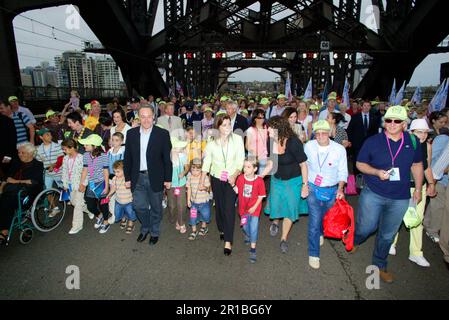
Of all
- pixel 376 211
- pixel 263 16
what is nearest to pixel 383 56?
pixel 263 16

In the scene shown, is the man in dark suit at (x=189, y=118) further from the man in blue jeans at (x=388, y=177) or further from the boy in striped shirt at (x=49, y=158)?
the man in blue jeans at (x=388, y=177)

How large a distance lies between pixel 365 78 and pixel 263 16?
9.14 metres

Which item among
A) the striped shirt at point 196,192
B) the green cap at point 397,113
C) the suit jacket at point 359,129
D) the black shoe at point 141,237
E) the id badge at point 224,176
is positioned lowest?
the black shoe at point 141,237

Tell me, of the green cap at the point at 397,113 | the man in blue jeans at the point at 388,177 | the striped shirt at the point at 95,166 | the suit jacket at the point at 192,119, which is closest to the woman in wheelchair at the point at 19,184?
the striped shirt at the point at 95,166

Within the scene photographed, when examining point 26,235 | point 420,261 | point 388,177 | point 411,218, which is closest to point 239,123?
point 388,177

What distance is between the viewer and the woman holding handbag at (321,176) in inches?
145

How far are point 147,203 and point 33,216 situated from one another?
1.97 m

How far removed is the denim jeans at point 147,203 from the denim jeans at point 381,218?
9.90 ft

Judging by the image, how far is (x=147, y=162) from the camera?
4211 millimetres

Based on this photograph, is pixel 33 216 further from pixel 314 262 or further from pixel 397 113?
pixel 397 113

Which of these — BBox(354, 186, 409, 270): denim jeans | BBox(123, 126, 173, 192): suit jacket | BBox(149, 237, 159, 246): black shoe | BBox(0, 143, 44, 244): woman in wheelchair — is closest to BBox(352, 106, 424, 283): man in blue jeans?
BBox(354, 186, 409, 270): denim jeans

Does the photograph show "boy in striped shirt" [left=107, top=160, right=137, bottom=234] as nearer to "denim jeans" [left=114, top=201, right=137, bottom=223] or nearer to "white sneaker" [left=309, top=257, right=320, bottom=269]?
"denim jeans" [left=114, top=201, right=137, bottom=223]

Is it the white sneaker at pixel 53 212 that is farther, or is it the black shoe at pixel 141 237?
the white sneaker at pixel 53 212
